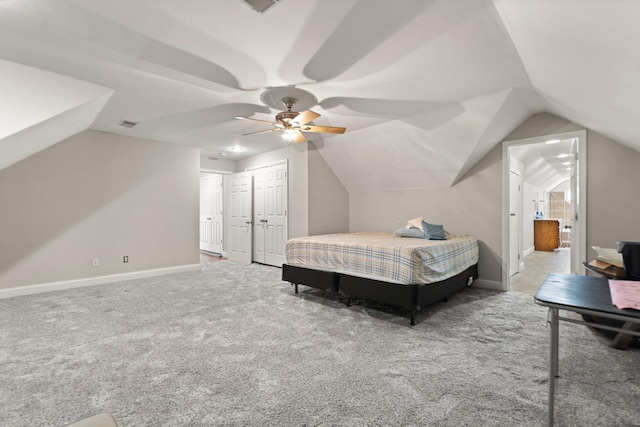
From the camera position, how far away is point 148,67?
2.55 m

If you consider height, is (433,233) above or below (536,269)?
above

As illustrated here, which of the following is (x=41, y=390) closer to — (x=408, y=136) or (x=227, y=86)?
(x=227, y=86)

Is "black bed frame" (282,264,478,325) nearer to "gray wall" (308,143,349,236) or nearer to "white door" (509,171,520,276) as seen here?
"white door" (509,171,520,276)

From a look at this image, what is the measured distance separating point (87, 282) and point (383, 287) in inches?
176

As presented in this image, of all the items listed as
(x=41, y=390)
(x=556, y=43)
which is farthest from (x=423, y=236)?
(x=41, y=390)

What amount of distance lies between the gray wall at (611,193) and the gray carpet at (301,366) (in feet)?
3.97

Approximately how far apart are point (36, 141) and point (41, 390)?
299 cm

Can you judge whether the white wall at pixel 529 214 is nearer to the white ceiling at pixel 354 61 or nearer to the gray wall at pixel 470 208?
the gray wall at pixel 470 208

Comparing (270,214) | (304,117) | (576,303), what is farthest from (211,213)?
(576,303)

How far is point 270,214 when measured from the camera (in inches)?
238

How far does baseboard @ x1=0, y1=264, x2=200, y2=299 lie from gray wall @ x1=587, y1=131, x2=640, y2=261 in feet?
20.2

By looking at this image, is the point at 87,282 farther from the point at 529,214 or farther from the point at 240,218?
the point at 529,214

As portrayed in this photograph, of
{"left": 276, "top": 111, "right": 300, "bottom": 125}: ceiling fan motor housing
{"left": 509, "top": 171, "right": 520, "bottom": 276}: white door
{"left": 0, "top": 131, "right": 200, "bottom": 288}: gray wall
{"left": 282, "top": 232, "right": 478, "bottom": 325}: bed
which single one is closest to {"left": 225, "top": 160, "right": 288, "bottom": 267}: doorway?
{"left": 0, "top": 131, "right": 200, "bottom": 288}: gray wall

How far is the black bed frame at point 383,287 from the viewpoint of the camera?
2.84 meters
